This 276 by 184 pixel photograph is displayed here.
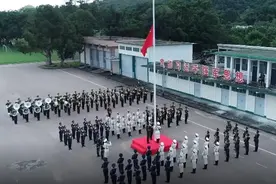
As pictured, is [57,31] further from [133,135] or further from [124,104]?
[133,135]

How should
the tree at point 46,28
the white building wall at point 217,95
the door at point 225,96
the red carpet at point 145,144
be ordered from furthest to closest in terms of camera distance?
the tree at point 46,28
the white building wall at point 217,95
the door at point 225,96
the red carpet at point 145,144

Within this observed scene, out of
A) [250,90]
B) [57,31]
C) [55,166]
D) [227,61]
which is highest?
[57,31]

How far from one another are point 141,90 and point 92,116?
178 inches

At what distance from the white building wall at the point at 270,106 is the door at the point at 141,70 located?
442 inches

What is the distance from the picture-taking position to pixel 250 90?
16672 millimetres

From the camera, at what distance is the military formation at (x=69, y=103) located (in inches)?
681

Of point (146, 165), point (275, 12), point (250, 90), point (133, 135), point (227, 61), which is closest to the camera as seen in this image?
point (146, 165)

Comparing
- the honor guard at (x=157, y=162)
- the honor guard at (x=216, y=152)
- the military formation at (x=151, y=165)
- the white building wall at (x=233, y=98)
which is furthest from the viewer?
the white building wall at (x=233, y=98)

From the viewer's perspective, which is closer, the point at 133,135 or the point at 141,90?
the point at 133,135

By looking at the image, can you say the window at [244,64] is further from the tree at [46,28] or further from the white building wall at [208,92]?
the tree at [46,28]

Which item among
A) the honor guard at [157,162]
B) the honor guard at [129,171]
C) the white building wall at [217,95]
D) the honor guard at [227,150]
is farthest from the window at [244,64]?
the honor guard at [129,171]

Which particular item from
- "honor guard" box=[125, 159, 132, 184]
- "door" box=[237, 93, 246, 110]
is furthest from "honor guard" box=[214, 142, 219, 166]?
"door" box=[237, 93, 246, 110]

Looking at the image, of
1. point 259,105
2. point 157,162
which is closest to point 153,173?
point 157,162

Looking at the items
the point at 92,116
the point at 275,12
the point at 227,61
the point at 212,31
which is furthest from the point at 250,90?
the point at 275,12
